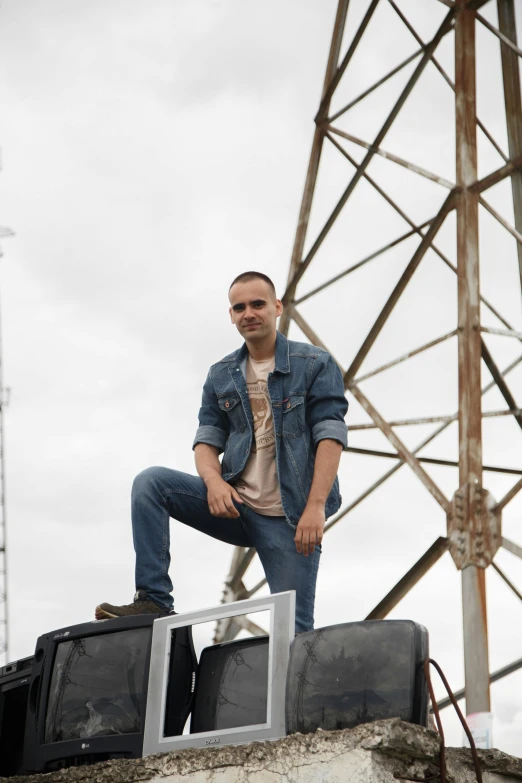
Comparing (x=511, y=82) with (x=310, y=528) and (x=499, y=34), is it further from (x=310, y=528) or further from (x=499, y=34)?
(x=310, y=528)

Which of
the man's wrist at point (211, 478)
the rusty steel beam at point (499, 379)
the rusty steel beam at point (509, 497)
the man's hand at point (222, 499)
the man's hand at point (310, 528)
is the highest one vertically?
the rusty steel beam at point (499, 379)

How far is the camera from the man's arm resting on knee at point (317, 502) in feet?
10.6

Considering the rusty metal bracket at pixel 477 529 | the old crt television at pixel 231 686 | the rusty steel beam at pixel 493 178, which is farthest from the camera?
the rusty steel beam at pixel 493 178

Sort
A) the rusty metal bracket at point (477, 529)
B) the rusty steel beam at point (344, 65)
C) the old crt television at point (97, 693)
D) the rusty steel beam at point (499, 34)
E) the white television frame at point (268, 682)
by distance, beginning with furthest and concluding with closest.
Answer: the rusty steel beam at point (344, 65)
the rusty steel beam at point (499, 34)
the rusty metal bracket at point (477, 529)
the old crt television at point (97, 693)
the white television frame at point (268, 682)

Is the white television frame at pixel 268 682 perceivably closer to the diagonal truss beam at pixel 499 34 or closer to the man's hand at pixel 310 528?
the man's hand at pixel 310 528

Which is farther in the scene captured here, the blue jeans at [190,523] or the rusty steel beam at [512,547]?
the rusty steel beam at [512,547]

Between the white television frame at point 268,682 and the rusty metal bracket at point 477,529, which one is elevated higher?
the rusty metal bracket at point 477,529

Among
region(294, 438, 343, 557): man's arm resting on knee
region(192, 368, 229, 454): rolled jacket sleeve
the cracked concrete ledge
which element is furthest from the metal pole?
the cracked concrete ledge

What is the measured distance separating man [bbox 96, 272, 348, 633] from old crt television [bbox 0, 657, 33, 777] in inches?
17.5

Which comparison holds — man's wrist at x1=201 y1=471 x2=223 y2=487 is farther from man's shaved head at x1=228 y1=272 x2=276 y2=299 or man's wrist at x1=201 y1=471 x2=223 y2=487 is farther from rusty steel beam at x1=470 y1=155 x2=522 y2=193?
rusty steel beam at x1=470 y1=155 x2=522 y2=193

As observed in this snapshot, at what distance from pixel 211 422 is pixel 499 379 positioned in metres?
3.55

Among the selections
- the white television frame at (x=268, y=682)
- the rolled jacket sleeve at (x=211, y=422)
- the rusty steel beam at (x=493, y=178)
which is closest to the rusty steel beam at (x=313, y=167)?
the rusty steel beam at (x=493, y=178)

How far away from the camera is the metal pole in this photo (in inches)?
223

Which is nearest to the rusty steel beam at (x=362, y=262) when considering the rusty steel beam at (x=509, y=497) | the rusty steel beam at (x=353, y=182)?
the rusty steel beam at (x=353, y=182)
